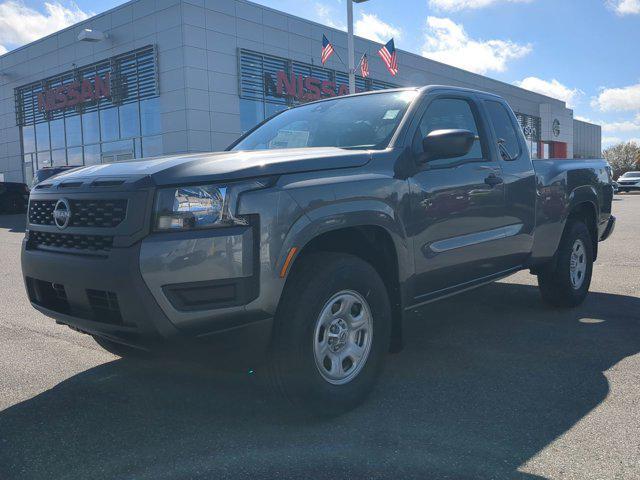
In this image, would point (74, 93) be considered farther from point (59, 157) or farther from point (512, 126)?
point (512, 126)

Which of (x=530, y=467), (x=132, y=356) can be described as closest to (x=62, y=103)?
(x=132, y=356)

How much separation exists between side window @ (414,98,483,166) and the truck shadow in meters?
1.46

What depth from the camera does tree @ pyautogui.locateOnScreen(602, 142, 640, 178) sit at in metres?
77.8

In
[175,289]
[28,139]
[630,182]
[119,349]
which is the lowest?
[119,349]

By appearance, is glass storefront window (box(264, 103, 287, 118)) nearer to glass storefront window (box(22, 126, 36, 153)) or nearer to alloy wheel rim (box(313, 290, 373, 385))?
glass storefront window (box(22, 126, 36, 153))

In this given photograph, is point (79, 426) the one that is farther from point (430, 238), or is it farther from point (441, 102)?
point (441, 102)

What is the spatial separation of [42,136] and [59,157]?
5.56 ft

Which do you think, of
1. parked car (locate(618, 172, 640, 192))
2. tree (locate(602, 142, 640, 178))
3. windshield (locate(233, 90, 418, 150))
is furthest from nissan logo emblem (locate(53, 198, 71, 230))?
tree (locate(602, 142, 640, 178))

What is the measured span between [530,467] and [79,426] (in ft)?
7.44

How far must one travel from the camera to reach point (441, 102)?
4.32 meters

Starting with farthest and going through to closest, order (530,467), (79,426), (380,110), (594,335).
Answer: (594,335), (380,110), (79,426), (530,467)

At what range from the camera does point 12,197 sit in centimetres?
2242

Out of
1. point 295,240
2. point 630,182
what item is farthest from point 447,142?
point 630,182

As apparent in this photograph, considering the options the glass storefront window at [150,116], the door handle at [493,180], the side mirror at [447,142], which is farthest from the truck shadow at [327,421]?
the glass storefront window at [150,116]
